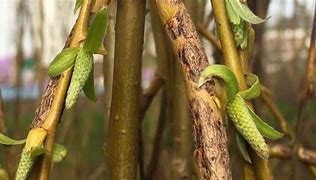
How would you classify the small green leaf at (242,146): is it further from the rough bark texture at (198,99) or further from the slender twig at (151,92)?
the slender twig at (151,92)

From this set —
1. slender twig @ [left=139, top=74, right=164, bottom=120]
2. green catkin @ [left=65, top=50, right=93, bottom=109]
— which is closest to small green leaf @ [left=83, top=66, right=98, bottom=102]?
green catkin @ [left=65, top=50, right=93, bottom=109]

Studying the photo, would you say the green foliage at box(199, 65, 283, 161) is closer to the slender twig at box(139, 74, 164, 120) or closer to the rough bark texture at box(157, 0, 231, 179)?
the rough bark texture at box(157, 0, 231, 179)

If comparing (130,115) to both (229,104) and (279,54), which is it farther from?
(279,54)

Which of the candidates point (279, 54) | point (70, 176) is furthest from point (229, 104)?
point (279, 54)

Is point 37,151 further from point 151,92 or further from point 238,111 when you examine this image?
point 151,92

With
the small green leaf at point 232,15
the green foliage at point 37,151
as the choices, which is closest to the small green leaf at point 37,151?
the green foliage at point 37,151

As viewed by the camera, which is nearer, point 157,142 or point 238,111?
point 238,111

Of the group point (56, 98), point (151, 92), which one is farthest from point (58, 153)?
point (151, 92)
